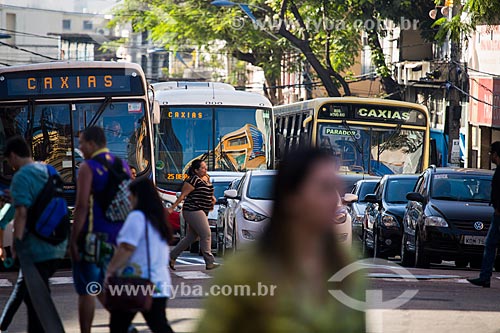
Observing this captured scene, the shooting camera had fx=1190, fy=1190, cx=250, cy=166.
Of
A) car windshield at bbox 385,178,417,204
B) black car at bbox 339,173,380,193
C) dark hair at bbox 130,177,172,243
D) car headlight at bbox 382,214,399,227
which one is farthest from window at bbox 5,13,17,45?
dark hair at bbox 130,177,172,243

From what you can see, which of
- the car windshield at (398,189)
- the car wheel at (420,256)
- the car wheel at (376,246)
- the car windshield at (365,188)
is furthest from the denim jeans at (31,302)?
the car windshield at (365,188)

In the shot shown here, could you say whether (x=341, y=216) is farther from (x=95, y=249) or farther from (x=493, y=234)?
(x=95, y=249)

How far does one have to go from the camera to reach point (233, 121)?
2584 cm

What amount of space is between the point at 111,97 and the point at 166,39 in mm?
32746

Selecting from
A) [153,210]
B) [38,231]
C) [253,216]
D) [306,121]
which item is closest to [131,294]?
[153,210]

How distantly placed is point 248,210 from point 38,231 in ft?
27.6

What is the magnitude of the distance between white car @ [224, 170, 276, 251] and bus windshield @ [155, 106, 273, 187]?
22.0 ft

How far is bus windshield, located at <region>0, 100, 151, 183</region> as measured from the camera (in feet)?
60.3

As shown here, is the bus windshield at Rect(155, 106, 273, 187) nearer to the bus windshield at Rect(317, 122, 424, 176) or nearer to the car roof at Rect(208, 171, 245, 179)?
the car roof at Rect(208, 171, 245, 179)

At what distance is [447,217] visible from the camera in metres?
18.0

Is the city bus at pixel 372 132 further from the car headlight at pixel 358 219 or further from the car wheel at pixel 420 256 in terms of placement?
the car wheel at pixel 420 256

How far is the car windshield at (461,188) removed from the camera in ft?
61.6

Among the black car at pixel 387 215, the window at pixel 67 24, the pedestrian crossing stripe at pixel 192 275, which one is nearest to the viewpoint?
the pedestrian crossing stripe at pixel 192 275

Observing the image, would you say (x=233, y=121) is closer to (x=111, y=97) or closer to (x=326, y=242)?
(x=111, y=97)
